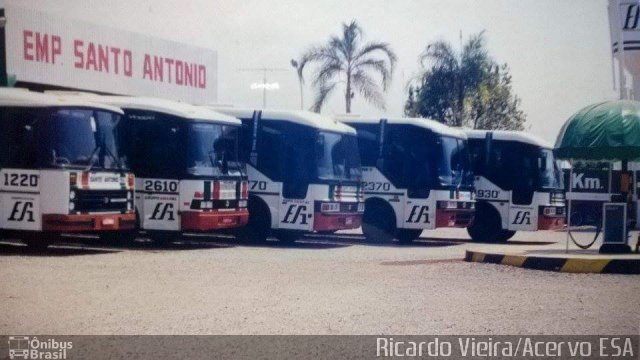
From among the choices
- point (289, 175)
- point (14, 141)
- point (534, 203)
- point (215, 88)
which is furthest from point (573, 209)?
point (14, 141)

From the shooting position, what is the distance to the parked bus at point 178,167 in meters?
17.8

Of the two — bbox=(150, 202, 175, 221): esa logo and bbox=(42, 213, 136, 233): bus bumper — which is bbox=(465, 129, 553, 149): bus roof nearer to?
bbox=(150, 202, 175, 221): esa logo

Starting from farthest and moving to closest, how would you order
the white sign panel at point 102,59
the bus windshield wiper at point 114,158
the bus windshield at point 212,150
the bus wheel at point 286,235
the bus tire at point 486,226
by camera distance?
the white sign panel at point 102,59 < the bus tire at point 486,226 < the bus wheel at point 286,235 < the bus windshield at point 212,150 < the bus windshield wiper at point 114,158

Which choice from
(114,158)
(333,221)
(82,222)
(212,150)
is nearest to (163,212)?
(212,150)

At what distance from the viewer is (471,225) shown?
75.0ft

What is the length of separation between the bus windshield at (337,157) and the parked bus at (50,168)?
5266 mm

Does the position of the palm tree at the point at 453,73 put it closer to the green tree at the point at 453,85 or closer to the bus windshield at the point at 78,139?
the green tree at the point at 453,85

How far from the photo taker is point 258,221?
20.2 meters

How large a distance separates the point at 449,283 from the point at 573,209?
23.2m


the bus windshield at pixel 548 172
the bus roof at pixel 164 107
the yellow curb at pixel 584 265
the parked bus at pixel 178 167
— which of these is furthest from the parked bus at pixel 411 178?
the yellow curb at pixel 584 265

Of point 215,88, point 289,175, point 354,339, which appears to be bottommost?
point 354,339

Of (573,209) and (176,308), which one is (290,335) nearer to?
(176,308)

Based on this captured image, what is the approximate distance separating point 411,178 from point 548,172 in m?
4.35

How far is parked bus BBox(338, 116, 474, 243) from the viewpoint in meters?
21.6
